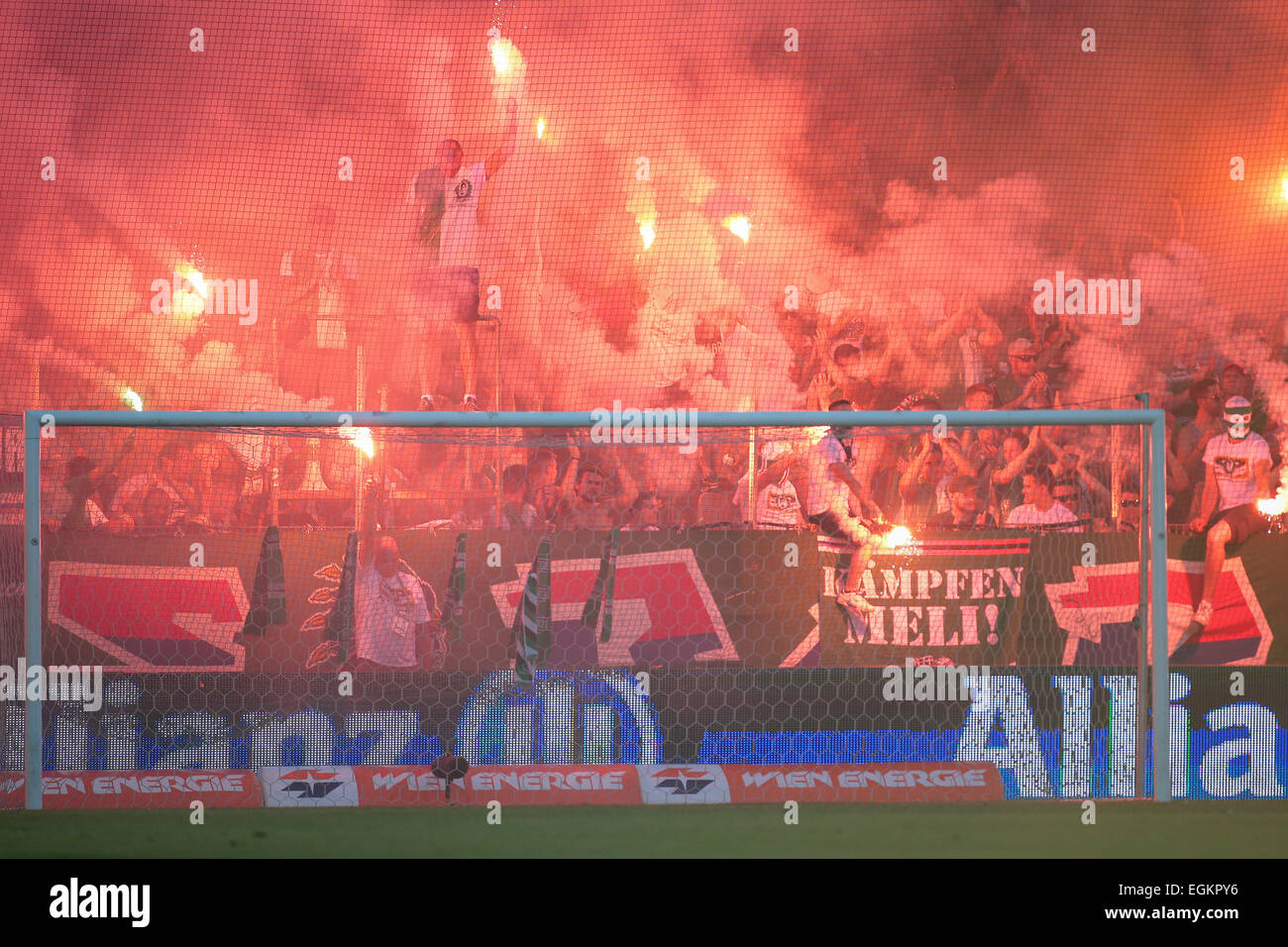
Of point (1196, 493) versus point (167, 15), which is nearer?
point (1196, 493)

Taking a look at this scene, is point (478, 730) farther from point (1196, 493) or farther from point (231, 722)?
point (1196, 493)

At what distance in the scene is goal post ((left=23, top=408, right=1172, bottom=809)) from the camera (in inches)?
139

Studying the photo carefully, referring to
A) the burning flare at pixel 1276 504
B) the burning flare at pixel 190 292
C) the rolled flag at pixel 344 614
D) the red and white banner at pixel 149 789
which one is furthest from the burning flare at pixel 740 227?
the red and white banner at pixel 149 789

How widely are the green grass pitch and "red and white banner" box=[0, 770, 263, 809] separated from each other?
0.42 meters

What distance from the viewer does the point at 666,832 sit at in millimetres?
3311

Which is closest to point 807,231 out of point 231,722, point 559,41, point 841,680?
point 559,41

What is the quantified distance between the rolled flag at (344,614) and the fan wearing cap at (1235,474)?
199 inches

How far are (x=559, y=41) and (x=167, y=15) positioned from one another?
354cm

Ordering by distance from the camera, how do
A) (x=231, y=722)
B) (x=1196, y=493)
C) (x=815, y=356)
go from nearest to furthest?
(x=231, y=722) < (x=1196, y=493) < (x=815, y=356)

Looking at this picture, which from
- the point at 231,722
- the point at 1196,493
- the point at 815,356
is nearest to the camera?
the point at 231,722

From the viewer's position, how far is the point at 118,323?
8.98m

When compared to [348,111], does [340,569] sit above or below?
below

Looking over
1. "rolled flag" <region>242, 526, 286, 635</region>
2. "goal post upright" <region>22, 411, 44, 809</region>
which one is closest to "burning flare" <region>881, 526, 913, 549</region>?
"rolled flag" <region>242, 526, 286, 635</region>

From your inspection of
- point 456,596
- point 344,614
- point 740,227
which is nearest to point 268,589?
point 344,614
